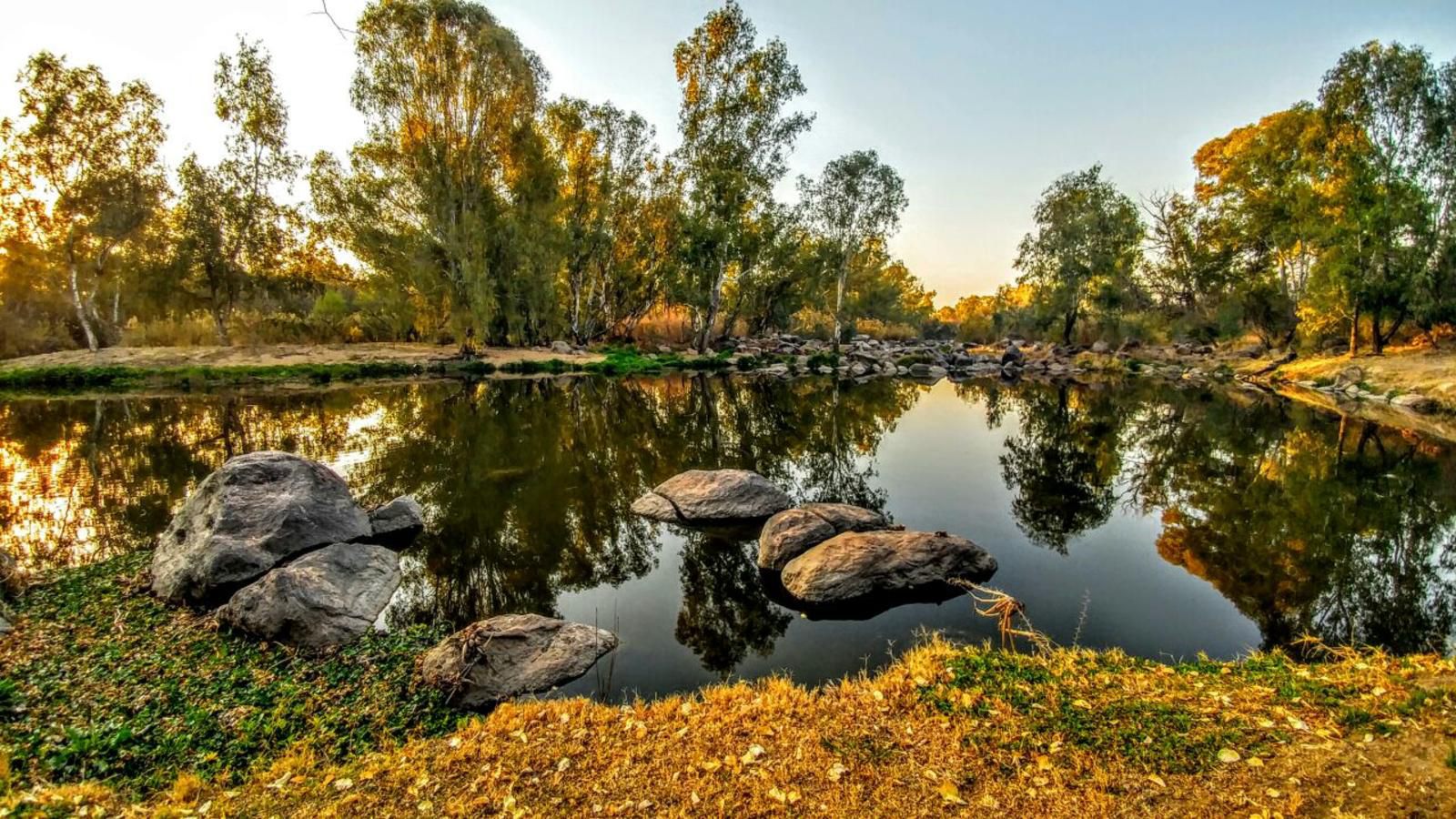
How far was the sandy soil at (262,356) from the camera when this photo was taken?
32.4 meters

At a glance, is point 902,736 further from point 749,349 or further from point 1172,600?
point 749,349

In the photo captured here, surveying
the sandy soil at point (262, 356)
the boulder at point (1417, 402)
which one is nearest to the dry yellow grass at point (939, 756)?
the boulder at point (1417, 402)

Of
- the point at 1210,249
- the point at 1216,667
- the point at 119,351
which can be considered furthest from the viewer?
the point at 1210,249

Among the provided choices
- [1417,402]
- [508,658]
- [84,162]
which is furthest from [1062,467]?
[84,162]

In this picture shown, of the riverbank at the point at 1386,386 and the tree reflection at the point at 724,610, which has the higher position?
the riverbank at the point at 1386,386

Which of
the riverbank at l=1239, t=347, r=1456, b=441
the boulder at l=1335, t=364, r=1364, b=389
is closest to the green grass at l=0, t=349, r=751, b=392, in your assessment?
the riverbank at l=1239, t=347, r=1456, b=441

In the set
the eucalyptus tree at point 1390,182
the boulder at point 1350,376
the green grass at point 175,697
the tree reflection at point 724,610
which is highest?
the eucalyptus tree at point 1390,182

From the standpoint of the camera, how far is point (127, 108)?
34.1m

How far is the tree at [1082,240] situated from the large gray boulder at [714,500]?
4766cm

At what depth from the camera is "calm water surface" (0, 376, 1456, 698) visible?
21.7 feet

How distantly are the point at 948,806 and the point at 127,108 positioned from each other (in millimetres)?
52376

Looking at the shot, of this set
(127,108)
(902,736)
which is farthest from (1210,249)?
(127,108)

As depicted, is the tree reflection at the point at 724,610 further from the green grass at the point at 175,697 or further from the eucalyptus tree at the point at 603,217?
the eucalyptus tree at the point at 603,217

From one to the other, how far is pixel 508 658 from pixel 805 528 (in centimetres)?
451
